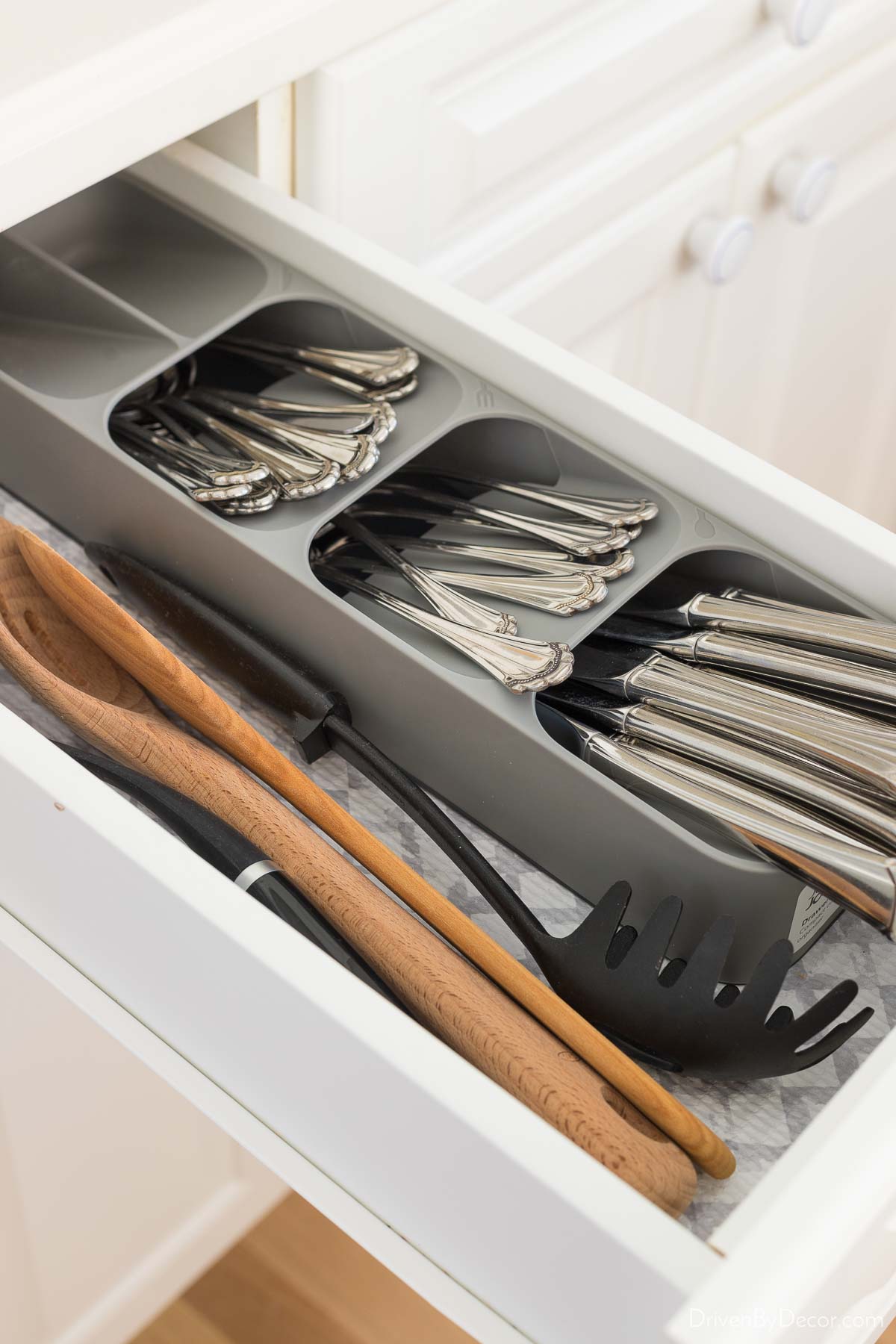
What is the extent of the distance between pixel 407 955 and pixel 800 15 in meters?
0.65

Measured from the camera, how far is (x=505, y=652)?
0.45m

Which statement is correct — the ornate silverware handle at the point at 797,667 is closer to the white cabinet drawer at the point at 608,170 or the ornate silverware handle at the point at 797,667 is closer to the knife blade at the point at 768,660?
the knife blade at the point at 768,660

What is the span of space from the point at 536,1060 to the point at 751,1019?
Result: 62 mm

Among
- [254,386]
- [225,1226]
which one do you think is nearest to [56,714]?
[254,386]

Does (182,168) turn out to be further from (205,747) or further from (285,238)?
(205,747)

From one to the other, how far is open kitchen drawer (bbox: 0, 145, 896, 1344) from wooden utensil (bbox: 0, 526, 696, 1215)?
0.04 m

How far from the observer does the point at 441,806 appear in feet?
1.57

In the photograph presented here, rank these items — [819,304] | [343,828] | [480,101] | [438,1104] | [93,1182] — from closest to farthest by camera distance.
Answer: [438,1104], [343,828], [480,101], [93,1182], [819,304]

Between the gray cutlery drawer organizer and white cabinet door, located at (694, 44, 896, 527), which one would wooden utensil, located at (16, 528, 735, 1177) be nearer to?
the gray cutlery drawer organizer

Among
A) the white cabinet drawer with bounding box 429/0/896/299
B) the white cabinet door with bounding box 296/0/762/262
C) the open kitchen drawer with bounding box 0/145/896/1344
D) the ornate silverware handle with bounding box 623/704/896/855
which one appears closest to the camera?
the open kitchen drawer with bounding box 0/145/896/1344

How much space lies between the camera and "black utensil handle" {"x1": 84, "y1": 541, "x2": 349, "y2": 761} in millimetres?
464

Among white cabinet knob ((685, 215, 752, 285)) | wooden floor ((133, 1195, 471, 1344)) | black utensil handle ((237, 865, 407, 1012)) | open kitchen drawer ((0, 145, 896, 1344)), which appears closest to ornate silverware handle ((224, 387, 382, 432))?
open kitchen drawer ((0, 145, 896, 1344))

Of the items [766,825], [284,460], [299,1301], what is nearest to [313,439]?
[284,460]

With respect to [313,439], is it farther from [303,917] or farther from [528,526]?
[303,917]
